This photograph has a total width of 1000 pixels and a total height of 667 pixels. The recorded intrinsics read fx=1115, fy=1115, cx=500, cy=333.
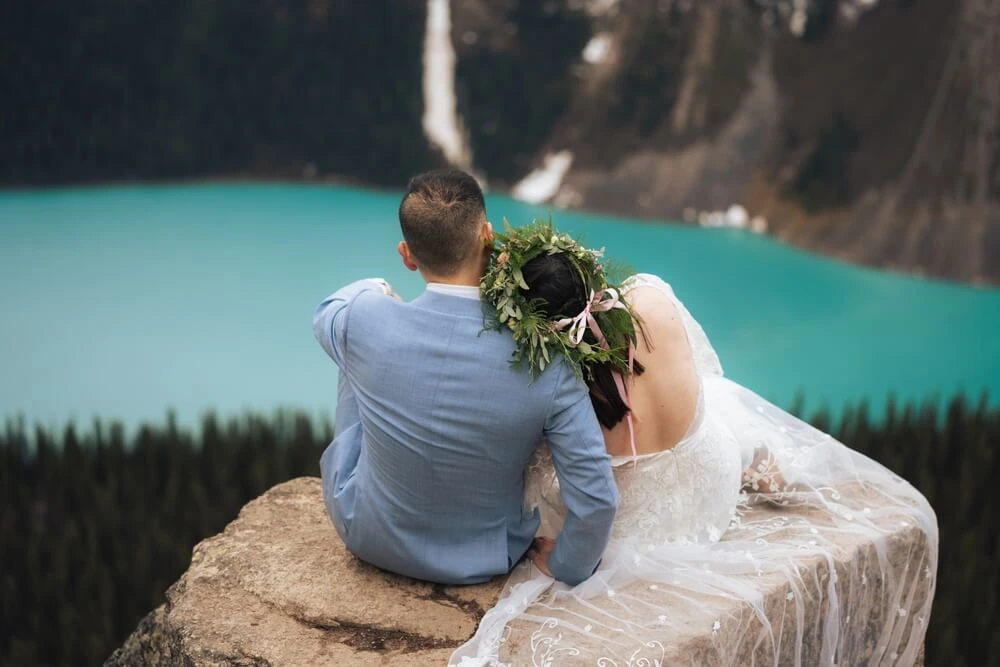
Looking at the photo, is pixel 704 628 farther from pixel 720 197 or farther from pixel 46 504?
pixel 720 197

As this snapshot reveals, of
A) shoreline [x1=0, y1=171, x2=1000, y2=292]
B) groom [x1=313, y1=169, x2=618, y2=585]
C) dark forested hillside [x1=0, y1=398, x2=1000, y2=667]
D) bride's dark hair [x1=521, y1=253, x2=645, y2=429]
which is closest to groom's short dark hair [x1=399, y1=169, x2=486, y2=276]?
groom [x1=313, y1=169, x2=618, y2=585]

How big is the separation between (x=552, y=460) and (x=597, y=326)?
1.04 ft

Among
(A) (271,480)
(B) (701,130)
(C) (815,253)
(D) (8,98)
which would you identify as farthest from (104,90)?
(A) (271,480)

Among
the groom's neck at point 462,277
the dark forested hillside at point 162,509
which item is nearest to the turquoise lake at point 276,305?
the dark forested hillside at point 162,509

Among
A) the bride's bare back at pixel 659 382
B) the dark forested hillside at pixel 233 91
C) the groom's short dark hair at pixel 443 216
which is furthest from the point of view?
the dark forested hillside at pixel 233 91

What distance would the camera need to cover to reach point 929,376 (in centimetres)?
718

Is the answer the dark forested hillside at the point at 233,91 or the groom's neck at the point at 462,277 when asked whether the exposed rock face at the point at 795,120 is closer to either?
the dark forested hillside at the point at 233,91

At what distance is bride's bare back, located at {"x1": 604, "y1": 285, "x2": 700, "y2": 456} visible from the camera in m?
2.35

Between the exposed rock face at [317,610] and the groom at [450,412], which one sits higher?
the groom at [450,412]

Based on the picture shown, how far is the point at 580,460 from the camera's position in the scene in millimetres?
2164

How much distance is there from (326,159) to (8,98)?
9.97 ft

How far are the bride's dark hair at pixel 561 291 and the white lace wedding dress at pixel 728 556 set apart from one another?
0.19 m

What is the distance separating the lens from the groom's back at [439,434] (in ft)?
7.09

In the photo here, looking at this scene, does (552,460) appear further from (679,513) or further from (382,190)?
(382,190)
